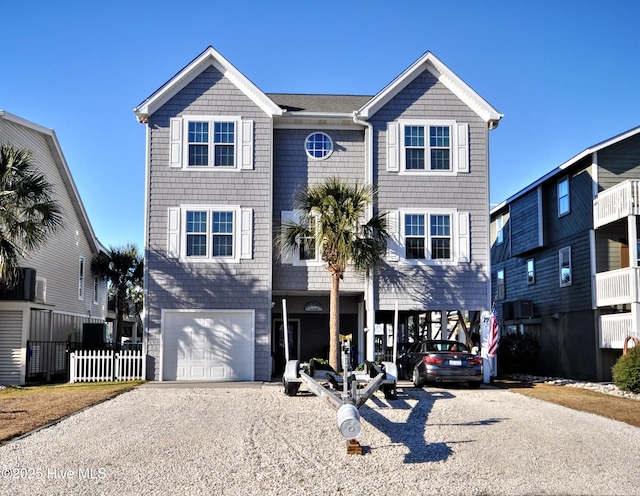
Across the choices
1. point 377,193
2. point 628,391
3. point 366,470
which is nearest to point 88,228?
point 377,193

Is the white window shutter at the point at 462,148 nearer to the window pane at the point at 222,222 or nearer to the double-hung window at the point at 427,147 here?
the double-hung window at the point at 427,147

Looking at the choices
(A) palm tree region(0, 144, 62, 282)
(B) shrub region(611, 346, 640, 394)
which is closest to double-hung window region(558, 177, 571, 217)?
(B) shrub region(611, 346, 640, 394)

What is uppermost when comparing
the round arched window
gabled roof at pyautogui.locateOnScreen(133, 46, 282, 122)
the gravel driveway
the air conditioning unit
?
gabled roof at pyautogui.locateOnScreen(133, 46, 282, 122)

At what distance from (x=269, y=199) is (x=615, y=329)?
→ 11384 mm

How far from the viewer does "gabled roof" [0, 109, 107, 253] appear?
24484 millimetres

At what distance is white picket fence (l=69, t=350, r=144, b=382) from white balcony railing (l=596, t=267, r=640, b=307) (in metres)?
14.4

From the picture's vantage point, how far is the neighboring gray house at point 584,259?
73.8 feet

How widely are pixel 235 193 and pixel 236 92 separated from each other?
3172 millimetres

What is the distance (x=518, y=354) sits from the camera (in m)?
26.7

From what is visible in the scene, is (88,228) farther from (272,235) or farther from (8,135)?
(272,235)

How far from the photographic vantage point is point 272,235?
877 inches

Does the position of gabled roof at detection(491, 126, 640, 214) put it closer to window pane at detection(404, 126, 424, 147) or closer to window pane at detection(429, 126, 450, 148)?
window pane at detection(429, 126, 450, 148)

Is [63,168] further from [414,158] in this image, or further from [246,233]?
[414,158]

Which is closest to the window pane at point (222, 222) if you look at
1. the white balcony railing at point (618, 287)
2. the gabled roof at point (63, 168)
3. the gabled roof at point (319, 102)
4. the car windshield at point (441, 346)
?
the gabled roof at point (319, 102)
